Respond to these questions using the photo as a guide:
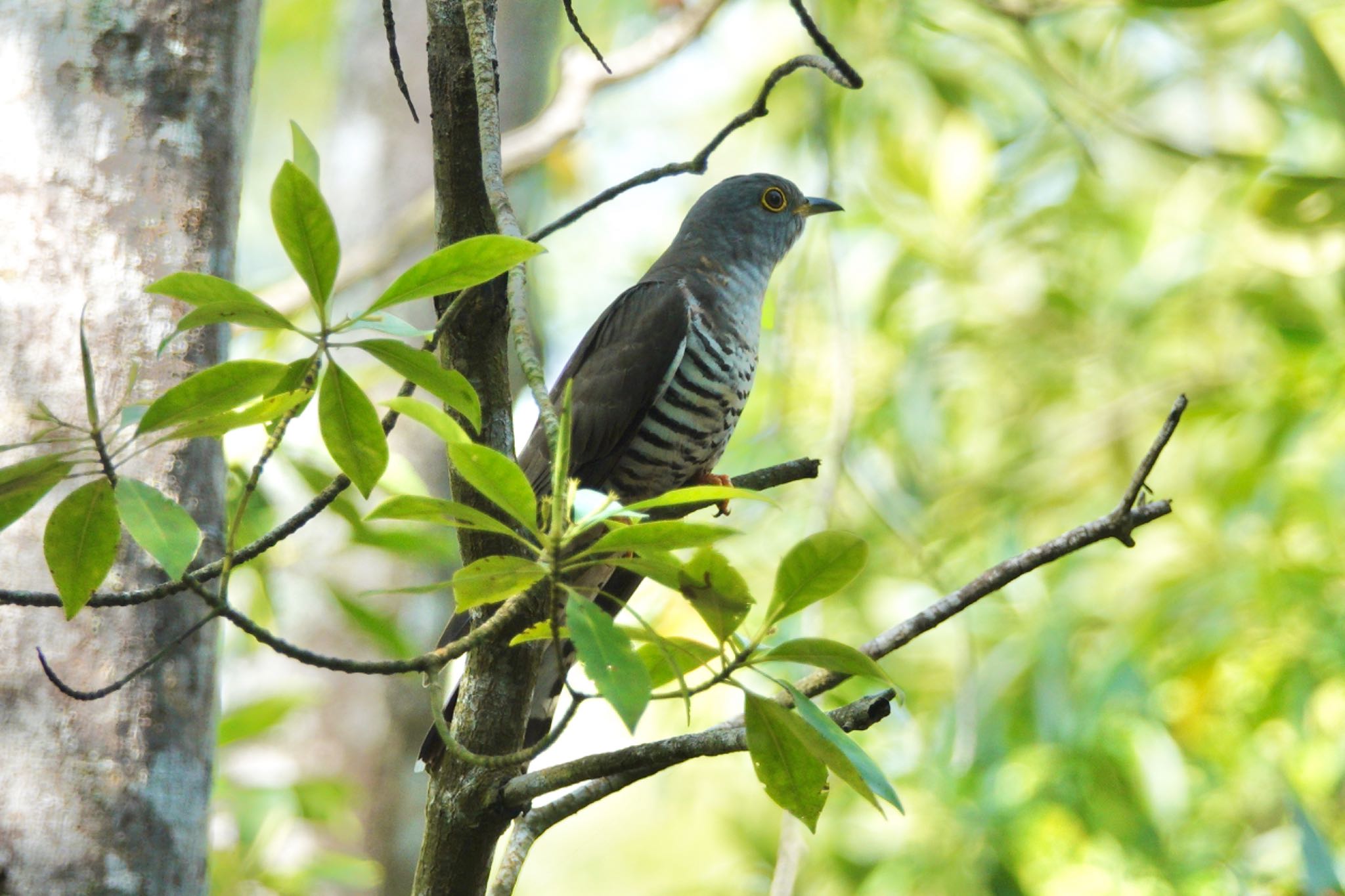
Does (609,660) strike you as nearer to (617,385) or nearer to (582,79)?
(617,385)

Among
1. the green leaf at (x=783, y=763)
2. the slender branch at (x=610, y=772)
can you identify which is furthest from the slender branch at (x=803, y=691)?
the green leaf at (x=783, y=763)

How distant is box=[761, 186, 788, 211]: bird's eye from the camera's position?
3.86 meters

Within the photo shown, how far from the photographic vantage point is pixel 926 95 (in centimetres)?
509

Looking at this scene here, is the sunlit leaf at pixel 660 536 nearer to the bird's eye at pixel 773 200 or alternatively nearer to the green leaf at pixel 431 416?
the green leaf at pixel 431 416

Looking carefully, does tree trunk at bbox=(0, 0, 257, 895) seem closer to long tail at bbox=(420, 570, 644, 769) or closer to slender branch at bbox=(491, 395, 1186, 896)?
long tail at bbox=(420, 570, 644, 769)

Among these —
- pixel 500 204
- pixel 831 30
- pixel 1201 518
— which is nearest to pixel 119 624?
pixel 500 204

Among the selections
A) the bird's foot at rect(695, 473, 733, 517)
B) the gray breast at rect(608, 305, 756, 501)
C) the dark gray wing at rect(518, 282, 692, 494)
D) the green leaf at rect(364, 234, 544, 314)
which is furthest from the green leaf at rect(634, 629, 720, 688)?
the gray breast at rect(608, 305, 756, 501)

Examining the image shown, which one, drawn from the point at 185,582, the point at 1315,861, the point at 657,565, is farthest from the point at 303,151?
the point at 1315,861

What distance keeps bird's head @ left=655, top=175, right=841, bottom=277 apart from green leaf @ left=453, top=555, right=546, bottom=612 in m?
2.35

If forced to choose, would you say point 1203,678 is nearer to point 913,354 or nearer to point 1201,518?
point 1201,518

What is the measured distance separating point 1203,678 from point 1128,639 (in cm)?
55

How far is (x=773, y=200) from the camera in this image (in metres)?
3.88

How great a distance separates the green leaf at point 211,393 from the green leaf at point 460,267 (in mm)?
157

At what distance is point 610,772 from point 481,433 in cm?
51
